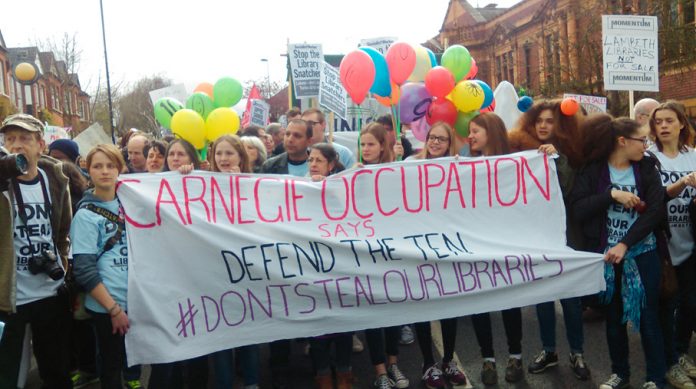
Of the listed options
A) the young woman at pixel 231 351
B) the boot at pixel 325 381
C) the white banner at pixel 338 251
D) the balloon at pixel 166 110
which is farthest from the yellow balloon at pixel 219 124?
the boot at pixel 325 381

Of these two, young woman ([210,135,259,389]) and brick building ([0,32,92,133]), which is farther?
brick building ([0,32,92,133])

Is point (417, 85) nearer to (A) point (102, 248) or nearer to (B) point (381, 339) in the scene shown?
(B) point (381, 339)

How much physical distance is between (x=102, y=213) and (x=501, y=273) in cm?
245

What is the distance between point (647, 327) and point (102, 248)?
129 inches

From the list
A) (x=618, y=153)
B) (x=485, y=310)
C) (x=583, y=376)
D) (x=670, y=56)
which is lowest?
(x=583, y=376)

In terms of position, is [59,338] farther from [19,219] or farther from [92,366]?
[92,366]

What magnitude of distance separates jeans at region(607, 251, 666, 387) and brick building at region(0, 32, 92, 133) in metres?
30.5

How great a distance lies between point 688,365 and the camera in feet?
14.0

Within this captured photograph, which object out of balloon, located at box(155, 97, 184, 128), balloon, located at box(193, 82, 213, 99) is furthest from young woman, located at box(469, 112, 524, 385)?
balloon, located at box(193, 82, 213, 99)

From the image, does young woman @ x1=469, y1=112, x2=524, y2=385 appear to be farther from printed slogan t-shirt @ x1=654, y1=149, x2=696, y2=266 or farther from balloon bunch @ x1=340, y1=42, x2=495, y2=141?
balloon bunch @ x1=340, y1=42, x2=495, y2=141

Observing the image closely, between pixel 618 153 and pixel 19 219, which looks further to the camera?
pixel 618 153

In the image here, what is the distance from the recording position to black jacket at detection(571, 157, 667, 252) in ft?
12.6

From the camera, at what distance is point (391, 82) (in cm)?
632

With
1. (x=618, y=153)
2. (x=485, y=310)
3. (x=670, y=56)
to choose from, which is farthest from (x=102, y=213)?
(x=670, y=56)
